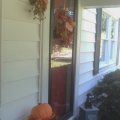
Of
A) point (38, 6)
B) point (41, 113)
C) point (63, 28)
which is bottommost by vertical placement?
point (41, 113)

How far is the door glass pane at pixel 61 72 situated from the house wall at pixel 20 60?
0.33 m

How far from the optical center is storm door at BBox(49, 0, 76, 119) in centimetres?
294

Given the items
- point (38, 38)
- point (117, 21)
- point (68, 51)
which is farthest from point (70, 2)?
point (117, 21)

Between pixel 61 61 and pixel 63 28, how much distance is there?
526 mm

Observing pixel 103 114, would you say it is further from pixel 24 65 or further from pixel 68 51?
pixel 24 65

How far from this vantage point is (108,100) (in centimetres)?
385

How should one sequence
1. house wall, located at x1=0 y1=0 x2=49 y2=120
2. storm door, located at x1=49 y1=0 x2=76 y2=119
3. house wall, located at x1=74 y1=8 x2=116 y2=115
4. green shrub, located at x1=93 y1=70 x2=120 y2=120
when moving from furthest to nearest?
house wall, located at x1=74 y1=8 x2=116 y2=115 < green shrub, located at x1=93 y1=70 x2=120 y2=120 < storm door, located at x1=49 y1=0 x2=76 y2=119 < house wall, located at x1=0 y1=0 x2=49 y2=120

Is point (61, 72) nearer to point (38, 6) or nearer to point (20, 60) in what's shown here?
point (20, 60)

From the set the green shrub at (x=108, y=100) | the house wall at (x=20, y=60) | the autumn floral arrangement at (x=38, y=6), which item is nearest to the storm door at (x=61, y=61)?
the house wall at (x=20, y=60)

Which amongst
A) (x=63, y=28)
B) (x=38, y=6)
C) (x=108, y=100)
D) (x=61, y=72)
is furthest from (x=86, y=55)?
(x=38, y=6)

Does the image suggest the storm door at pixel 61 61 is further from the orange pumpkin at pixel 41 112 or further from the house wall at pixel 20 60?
the orange pumpkin at pixel 41 112

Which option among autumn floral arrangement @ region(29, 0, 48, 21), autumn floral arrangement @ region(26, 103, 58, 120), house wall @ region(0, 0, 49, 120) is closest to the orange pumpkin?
autumn floral arrangement @ region(26, 103, 58, 120)

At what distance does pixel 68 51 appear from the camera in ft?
11.2

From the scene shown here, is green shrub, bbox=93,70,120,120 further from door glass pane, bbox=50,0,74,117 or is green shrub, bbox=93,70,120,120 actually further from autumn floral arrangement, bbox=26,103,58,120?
autumn floral arrangement, bbox=26,103,58,120
